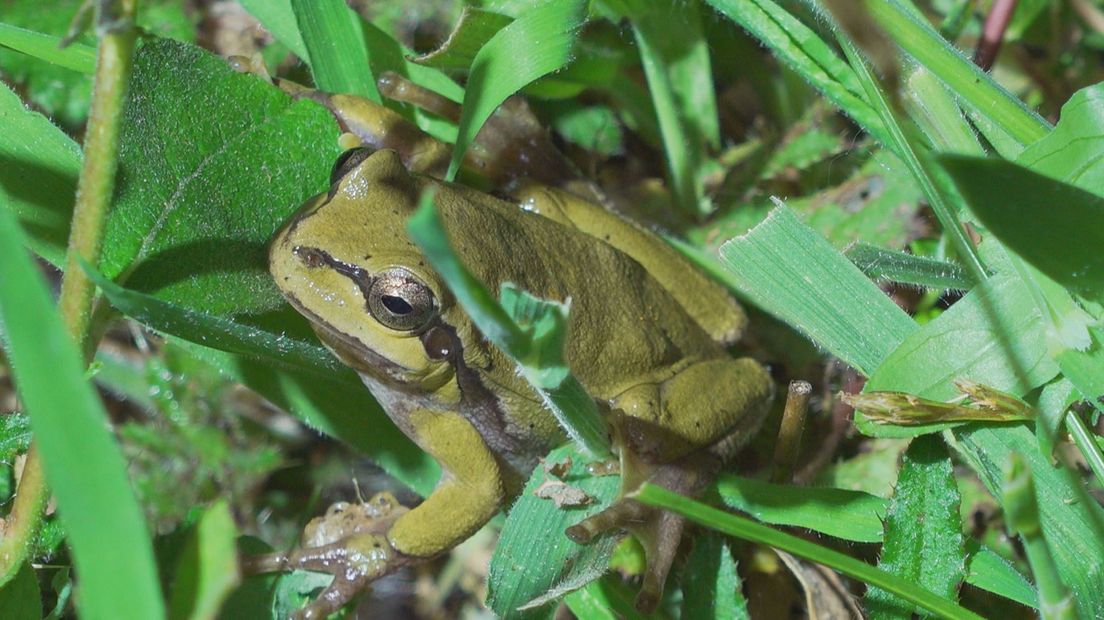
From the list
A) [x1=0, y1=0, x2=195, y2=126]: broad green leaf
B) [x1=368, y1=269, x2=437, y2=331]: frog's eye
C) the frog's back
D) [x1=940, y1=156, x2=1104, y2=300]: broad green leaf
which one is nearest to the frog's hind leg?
the frog's back

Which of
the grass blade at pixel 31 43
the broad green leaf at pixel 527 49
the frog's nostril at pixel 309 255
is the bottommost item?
the frog's nostril at pixel 309 255

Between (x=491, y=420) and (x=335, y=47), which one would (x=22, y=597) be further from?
(x=335, y=47)

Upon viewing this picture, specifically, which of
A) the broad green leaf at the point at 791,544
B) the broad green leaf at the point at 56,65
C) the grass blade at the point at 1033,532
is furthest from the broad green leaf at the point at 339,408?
the grass blade at the point at 1033,532

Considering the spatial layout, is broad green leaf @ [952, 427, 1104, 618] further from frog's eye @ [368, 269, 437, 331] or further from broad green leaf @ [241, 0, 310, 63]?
broad green leaf @ [241, 0, 310, 63]

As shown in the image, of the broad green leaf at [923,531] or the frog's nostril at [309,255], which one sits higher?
the frog's nostril at [309,255]

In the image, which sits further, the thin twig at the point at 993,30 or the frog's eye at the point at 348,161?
the thin twig at the point at 993,30

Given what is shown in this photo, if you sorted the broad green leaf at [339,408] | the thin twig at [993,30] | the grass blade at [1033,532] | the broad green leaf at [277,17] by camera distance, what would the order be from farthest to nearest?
the thin twig at [993,30]
the broad green leaf at [277,17]
the broad green leaf at [339,408]
the grass blade at [1033,532]

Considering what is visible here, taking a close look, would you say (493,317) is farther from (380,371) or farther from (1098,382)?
(1098,382)

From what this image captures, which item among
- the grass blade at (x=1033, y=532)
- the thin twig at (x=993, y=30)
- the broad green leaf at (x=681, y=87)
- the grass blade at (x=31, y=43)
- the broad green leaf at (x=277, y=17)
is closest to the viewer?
the grass blade at (x=1033, y=532)

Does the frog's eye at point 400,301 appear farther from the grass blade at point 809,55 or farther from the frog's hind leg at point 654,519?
the grass blade at point 809,55
